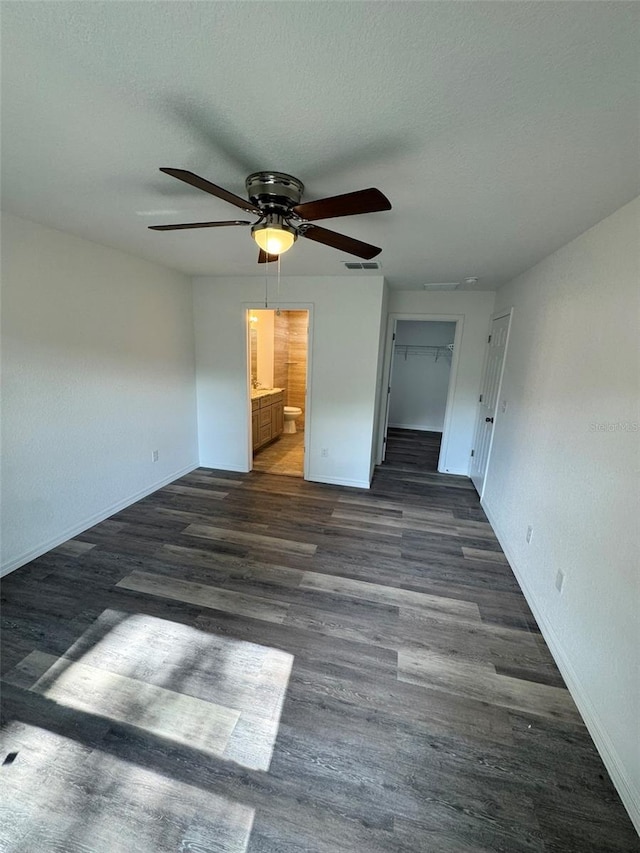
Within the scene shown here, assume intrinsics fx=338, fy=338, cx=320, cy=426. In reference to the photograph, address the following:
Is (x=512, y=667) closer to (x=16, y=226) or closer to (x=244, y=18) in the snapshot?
(x=244, y=18)

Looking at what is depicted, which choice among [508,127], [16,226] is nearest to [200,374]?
[16,226]

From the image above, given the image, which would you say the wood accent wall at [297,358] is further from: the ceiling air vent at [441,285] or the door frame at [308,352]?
the ceiling air vent at [441,285]

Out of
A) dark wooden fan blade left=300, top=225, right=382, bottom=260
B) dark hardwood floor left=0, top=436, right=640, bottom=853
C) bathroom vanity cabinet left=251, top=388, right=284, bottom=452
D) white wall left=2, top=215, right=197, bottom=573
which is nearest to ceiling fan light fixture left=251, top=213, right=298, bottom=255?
dark wooden fan blade left=300, top=225, right=382, bottom=260

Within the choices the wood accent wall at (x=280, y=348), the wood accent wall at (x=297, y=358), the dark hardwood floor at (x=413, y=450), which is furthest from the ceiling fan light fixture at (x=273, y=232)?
the wood accent wall at (x=297, y=358)

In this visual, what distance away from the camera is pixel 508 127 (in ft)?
3.73

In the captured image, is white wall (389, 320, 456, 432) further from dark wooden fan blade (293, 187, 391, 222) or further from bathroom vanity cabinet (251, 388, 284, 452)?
dark wooden fan blade (293, 187, 391, 222)

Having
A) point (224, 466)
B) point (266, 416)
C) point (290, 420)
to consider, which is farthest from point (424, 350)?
point (224, 466)

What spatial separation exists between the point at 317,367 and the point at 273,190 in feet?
7.97

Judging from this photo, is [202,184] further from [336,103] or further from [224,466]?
[224,466]

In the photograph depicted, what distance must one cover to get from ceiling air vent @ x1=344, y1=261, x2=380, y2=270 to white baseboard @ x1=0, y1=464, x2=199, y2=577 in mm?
2999

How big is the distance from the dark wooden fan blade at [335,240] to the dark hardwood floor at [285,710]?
2.12 metres

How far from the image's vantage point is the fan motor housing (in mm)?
1450

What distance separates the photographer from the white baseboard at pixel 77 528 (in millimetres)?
2377

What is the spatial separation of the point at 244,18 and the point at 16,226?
2.25 meters
